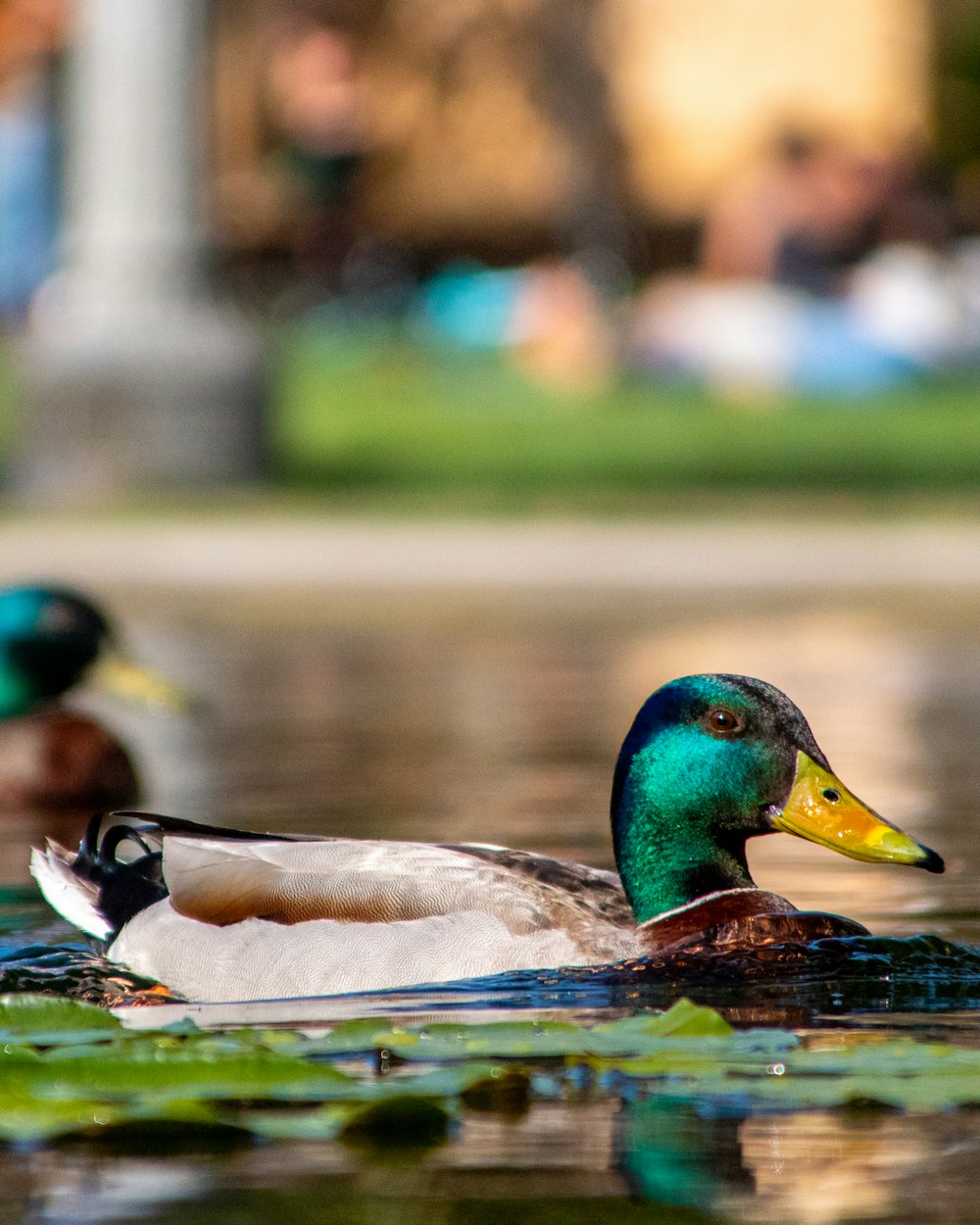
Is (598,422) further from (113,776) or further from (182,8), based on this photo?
(113,776)

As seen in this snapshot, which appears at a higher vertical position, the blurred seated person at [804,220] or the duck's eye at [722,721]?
the blurred seated person at [804,220]

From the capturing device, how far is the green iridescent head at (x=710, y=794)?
18.8 ft

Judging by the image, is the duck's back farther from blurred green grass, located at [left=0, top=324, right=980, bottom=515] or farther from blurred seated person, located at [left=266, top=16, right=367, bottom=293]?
blurred seated person, located at [left=266, top=16, right=367, bottom=293]

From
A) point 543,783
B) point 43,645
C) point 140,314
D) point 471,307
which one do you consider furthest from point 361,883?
point 471,307

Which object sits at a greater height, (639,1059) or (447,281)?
(447,281)

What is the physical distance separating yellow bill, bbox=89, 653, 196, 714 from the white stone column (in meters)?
8.76

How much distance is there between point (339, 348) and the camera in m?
32.5

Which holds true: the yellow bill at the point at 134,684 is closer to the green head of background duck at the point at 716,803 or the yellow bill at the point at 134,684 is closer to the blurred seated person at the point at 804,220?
the green head of background duck at the point at 716,803

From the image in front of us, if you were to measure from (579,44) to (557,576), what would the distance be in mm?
12328

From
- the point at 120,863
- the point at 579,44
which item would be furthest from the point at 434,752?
the point at 579,44

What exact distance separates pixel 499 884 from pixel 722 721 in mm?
591

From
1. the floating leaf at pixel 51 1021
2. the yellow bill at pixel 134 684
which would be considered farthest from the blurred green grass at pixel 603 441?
the floating leaf at pixel 51 1021

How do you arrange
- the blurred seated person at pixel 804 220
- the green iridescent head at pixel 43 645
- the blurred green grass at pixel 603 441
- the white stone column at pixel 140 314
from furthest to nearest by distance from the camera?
the blurred seated person at pixel 804 220 < the blurred green grass at pixel 603 441 < the white stone column at pixel 140 314 < the green iridescent head at pixel 43 645

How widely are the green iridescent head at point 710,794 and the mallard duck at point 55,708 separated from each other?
337 centimetres
